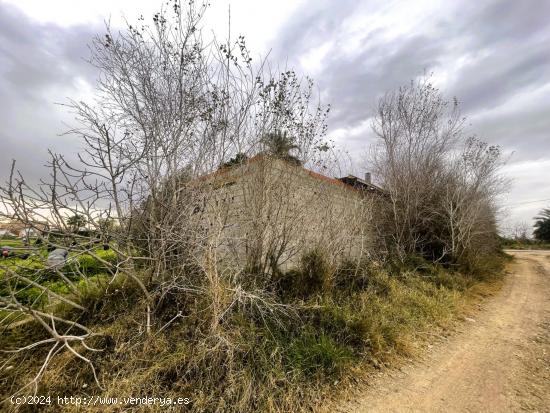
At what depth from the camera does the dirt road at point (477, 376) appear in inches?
109

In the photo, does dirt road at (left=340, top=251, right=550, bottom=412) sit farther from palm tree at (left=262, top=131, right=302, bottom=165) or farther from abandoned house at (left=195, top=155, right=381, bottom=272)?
palm tree at (left=262, top=131, right=302, bottom=165)

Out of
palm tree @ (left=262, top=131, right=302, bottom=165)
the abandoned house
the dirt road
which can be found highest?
palm tree @ (left=262, top=131, right=302, bottom=165)

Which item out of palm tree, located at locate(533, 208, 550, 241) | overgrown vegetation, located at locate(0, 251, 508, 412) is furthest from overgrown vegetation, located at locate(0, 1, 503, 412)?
palm tree, located at locate(533, 208, 550, 241)

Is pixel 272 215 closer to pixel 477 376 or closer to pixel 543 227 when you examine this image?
pixel 477 376

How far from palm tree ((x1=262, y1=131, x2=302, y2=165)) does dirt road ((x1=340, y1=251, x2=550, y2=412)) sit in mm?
3582

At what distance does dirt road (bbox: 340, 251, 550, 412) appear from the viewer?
2775mm

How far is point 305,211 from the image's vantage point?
17.2ft

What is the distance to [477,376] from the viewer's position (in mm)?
3221

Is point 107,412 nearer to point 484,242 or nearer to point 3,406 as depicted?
point 3,406

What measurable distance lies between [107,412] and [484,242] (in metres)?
13.5

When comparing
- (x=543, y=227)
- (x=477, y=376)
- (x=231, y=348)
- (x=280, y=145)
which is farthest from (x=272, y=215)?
(x=543, y=227)

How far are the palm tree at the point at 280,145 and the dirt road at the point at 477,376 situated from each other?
3582mm

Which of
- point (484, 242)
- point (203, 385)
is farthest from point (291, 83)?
point (484, 242)

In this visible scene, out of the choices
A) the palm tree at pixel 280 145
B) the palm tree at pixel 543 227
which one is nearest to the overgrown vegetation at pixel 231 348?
the palm tree at pixel 280 145
